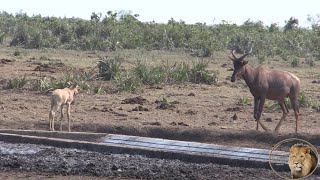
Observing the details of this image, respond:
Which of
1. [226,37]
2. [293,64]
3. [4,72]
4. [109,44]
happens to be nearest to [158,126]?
[4,72]

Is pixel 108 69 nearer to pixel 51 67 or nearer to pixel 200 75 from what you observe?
pixel 200 75

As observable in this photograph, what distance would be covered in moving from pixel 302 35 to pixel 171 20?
1148 cm

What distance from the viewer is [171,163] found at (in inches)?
445

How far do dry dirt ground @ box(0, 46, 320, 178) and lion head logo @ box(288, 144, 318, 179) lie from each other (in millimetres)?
3443

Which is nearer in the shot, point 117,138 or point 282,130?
point 117,138

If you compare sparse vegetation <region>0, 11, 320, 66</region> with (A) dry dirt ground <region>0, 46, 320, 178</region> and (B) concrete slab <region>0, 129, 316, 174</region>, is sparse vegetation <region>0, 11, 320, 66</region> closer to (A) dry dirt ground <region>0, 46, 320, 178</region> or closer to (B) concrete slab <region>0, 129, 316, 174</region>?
(A) dry dirt ground <region>0, 46, 320, 178</region>

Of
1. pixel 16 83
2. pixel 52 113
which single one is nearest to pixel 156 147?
pixel 52 113

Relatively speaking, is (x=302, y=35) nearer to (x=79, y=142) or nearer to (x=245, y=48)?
(x=245, y=48)

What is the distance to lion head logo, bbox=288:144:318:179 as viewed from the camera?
905cm

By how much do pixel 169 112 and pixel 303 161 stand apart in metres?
7.90

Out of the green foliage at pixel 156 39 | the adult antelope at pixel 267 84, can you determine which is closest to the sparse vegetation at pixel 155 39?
the green foliage at pixel 156 39

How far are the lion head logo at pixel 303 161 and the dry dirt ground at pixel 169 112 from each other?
11.3 ft

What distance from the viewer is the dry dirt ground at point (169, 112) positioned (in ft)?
44.9

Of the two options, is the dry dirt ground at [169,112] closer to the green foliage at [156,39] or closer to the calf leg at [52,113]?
the calf leg at [52,113]
